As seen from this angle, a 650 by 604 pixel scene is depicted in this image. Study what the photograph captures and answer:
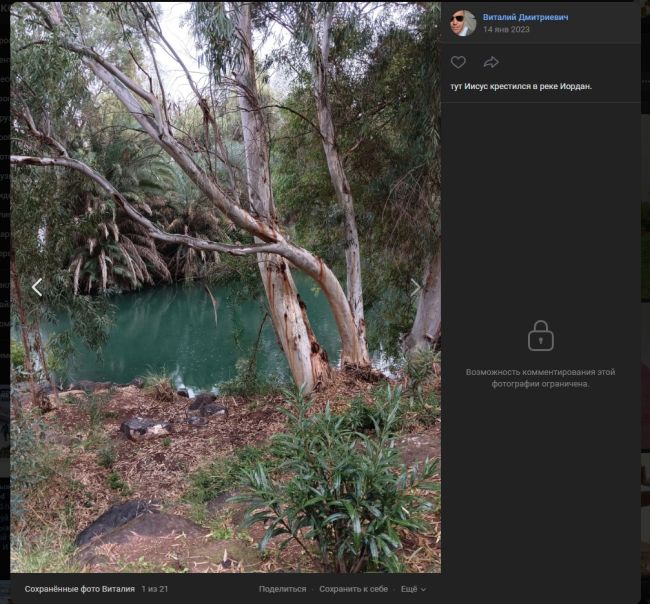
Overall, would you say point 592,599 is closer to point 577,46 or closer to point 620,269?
point 620,269

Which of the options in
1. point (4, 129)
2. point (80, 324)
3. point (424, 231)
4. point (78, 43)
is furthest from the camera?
point (80, 324)

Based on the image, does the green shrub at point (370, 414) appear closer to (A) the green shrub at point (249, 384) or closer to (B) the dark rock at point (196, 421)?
(B) the dark rock at point (196, 421)

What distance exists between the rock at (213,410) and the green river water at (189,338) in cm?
62

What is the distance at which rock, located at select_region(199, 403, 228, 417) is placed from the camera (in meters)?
3.28

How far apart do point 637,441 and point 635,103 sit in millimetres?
844

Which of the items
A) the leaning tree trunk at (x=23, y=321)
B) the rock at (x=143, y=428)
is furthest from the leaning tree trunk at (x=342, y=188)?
the leaning tree trunk at (x=23, y=321)

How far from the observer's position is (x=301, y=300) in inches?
160

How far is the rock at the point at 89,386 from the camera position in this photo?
126 inches

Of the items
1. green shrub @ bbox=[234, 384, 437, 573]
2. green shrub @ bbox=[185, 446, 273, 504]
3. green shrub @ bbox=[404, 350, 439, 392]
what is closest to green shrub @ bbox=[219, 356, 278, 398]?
green shrub @ bbox=[404, 350, 439, 392]

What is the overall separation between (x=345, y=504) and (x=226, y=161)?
2282 mm

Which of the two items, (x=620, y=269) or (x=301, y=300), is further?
(x=301, y=300)

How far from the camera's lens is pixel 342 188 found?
11.6ft

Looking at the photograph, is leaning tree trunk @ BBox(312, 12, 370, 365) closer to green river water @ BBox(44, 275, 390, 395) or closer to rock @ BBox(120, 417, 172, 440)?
green river water @ BBox(44, 275, 390, 395)

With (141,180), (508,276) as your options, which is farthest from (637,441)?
(141,180)
